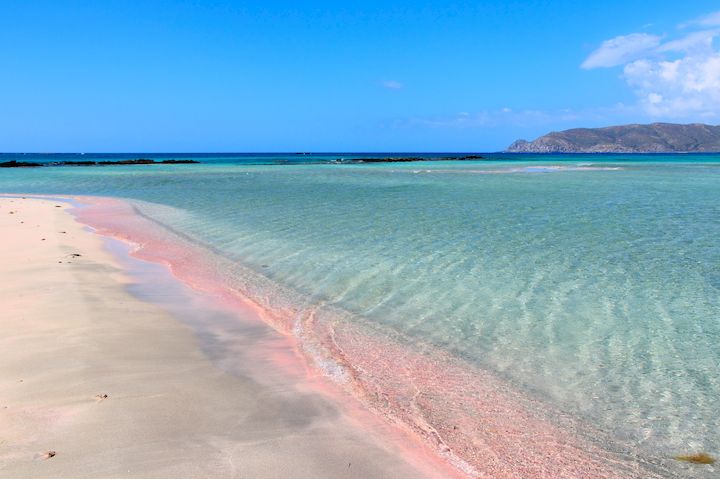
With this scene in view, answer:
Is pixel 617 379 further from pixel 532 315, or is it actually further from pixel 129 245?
pixel 129 245

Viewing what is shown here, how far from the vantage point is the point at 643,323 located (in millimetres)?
7203

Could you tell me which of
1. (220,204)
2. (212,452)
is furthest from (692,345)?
(220,204)

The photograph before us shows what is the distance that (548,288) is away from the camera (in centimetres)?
883

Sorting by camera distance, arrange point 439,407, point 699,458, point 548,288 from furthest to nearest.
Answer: point 548,288 → point 439,407 → point 699,458

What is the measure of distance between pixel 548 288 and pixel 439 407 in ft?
15.0

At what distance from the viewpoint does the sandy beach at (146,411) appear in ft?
12.1

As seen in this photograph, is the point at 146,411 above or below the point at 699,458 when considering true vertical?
above

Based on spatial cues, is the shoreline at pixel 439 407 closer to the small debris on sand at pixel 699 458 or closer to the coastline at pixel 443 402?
the coastline at pixel 443 402

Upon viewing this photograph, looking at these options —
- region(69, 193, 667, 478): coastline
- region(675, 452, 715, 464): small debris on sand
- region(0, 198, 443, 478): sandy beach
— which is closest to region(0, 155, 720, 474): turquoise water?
region(675, 452, 715, 464): small debris on sand

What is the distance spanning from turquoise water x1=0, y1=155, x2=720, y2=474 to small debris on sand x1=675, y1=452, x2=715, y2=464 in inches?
3.9

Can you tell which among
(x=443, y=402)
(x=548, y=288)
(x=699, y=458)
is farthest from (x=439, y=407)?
(x=548, y=288)

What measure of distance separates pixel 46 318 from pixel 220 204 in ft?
55.1

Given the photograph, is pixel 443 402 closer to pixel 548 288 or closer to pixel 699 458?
pixel 699 458

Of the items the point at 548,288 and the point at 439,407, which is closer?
the point at 439,407
